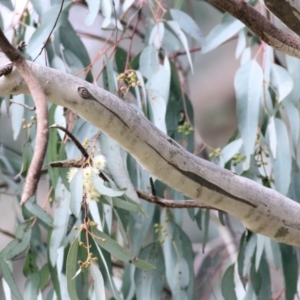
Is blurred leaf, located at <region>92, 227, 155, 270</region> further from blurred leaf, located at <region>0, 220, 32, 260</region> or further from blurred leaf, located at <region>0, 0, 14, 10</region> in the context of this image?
blurred leaf, located at <region>0, 0, 14, 10</region>

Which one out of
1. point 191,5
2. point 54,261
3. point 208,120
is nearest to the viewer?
point 54,261

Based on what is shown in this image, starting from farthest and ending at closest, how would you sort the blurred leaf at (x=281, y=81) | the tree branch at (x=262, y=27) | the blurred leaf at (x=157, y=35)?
the blurred leaf at (x=157, y=35) < the blurred leaf at (x=281, y=81) < the tree branch at (x=262, y=27)

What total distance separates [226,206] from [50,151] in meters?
0.54

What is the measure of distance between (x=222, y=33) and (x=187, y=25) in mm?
103

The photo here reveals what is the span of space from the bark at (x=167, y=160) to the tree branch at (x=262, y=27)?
0.21m

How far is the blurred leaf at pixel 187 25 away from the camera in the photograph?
5.25 feet

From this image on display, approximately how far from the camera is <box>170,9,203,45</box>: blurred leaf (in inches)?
63.1

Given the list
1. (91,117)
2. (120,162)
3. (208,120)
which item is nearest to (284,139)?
(120,162)

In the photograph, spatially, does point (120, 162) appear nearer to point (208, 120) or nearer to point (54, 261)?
point (54, 261)

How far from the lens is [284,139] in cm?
139

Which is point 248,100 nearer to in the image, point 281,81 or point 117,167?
point 281,81

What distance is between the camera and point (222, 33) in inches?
61.9

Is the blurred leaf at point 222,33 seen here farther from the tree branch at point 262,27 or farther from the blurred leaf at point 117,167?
the tree branch at point 262,27

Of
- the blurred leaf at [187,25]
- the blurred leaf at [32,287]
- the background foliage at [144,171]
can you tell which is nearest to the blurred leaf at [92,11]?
the background foliage at [144,171]
